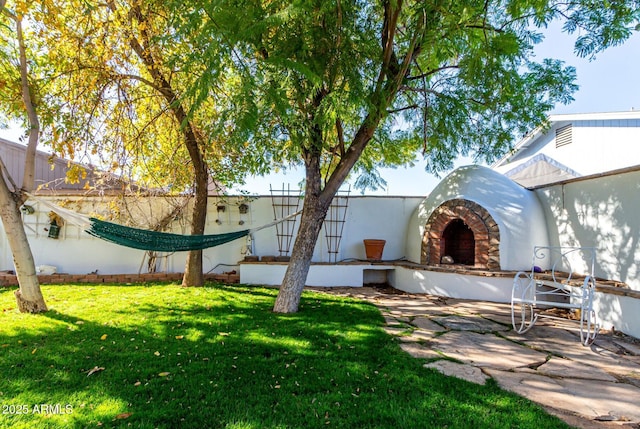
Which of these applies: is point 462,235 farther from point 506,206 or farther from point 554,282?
point 554,282

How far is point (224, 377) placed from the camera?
2291mm

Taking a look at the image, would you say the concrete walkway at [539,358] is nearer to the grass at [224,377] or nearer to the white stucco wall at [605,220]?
the grass at [224,377]

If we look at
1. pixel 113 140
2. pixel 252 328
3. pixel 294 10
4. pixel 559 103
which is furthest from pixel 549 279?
pixel 113 140

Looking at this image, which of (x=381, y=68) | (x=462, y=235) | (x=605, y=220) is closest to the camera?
(x=381, y=68)

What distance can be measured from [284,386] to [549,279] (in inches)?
173

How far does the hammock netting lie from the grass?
41.4 inches

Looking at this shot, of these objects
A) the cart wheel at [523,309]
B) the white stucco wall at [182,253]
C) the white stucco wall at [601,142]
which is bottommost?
the cart wheel at [523,309]

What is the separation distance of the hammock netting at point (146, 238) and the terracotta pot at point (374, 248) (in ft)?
10.1

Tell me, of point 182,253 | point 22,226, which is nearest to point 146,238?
point 22,226

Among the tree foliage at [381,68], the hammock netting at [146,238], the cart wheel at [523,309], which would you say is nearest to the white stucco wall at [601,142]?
the cart wheel at [523,309]

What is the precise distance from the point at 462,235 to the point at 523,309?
313 centimetres

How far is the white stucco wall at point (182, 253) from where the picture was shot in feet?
22.2

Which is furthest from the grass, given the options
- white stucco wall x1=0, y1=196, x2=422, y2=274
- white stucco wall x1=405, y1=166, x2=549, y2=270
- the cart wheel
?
white stucco wall x1=405, y1=166, x2=549, y2=270

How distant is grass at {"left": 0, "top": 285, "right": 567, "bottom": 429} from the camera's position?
1.80 m
